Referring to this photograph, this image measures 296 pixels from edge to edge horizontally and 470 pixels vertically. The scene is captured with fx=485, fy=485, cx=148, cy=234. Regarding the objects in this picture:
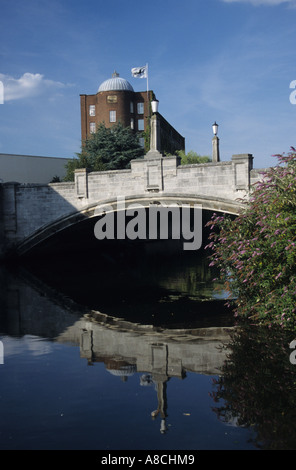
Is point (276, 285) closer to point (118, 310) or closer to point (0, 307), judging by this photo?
point (118, 310)

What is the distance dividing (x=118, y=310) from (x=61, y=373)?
5.70 metres

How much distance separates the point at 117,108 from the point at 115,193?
1308 inches

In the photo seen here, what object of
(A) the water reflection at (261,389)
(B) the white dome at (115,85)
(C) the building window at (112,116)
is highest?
(B) the white dome at (115,85)

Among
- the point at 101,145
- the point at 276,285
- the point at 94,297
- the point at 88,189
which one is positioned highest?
the point at 101,145

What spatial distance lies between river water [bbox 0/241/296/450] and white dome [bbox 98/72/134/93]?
48147 mm

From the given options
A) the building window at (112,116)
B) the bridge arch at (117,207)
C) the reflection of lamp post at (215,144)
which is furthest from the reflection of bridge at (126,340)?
the building window at (112,116)

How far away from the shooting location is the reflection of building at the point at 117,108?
5622cm

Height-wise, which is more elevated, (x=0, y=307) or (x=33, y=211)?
(x=33, y=211)

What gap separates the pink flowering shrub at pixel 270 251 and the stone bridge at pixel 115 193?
31.7ft

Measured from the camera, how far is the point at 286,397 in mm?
6590

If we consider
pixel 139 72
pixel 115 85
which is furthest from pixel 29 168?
pixel 115 85

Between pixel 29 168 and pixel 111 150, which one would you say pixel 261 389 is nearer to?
pixel 111 150

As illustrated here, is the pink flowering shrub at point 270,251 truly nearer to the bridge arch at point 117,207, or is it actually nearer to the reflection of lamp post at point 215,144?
the bridge arch at point 117,207
